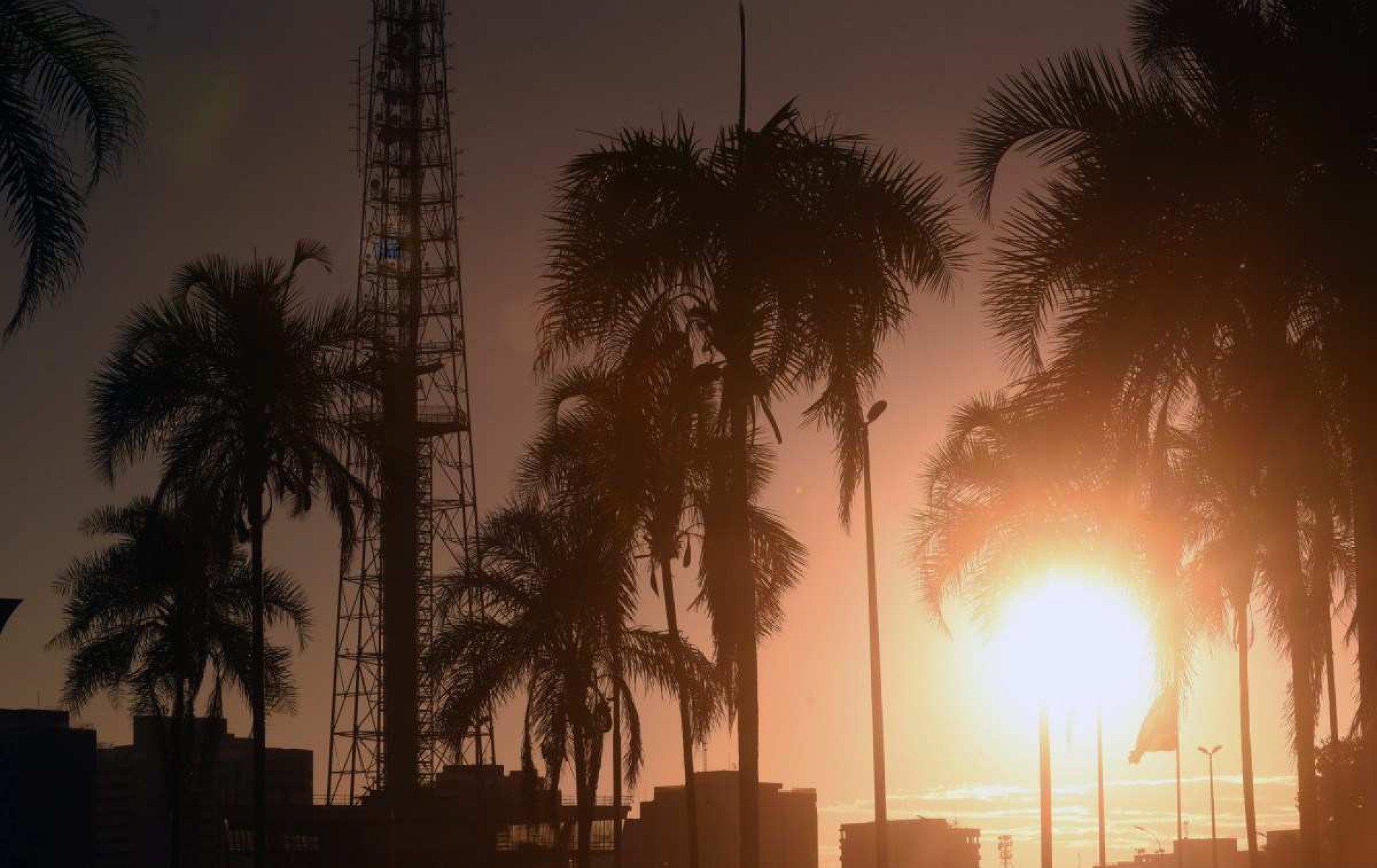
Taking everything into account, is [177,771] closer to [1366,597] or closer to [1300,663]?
[1300,663]

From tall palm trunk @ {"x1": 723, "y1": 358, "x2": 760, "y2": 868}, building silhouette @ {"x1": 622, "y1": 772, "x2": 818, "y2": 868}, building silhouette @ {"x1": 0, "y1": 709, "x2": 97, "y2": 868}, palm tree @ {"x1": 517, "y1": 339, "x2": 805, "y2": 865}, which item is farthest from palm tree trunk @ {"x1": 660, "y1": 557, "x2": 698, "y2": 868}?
building silhouette @ {"x1": 622, "y1": 772, "x2": 818, "y2": 868}

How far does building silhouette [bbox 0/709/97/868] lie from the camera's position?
70.1 meters

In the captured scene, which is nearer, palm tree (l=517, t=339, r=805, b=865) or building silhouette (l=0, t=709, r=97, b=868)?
palm tree (l=517, t=339, r=805, b=865)

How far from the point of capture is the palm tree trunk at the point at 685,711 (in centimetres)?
3262

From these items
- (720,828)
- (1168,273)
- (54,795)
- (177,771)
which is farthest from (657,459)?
(720,828)

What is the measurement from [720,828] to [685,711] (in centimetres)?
15271

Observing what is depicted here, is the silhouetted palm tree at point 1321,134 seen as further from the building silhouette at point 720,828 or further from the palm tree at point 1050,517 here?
the building silhouette at point 720,828

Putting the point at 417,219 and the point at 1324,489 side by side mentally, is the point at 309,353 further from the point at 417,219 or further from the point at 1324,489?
the point at 417,219

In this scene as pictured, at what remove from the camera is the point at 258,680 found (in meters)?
30.6

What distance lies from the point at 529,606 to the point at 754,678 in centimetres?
1416

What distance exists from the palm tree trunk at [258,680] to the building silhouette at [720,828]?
431 feet

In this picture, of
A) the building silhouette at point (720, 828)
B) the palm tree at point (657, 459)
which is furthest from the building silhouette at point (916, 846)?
the palm tree at point (657, 459)

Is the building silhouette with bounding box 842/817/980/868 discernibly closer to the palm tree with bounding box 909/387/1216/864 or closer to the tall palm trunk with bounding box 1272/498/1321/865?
the palm tree with bounding box 909/387/1216/864

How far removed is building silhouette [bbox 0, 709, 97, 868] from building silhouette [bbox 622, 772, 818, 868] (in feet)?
282
